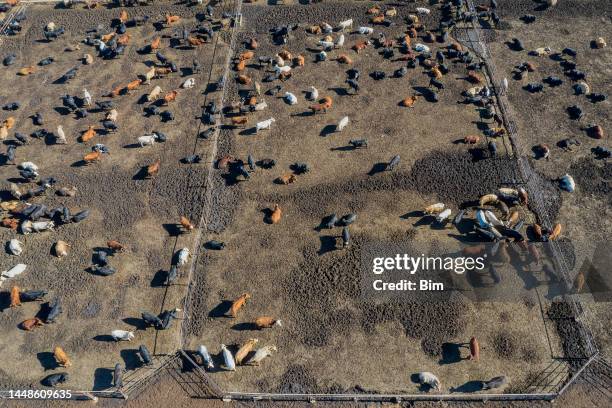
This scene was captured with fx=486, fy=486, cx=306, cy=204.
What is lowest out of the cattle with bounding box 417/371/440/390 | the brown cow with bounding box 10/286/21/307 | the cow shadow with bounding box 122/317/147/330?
the cattle with bounding box 417/371/440/390

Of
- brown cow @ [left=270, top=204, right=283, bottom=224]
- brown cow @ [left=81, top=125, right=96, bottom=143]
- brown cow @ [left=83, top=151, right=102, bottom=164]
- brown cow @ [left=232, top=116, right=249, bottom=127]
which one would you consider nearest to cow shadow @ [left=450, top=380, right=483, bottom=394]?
brown cow @ [left=270, top=204, right=283, bottom=224]

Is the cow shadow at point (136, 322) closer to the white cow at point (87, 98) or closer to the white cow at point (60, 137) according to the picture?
the white cow at point (60, 137)

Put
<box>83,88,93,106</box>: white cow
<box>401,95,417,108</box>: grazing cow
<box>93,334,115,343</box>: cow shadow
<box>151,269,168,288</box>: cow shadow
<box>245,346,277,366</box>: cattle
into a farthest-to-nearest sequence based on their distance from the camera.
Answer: <box>83,88,93,106</box>: white cow → <box>401,95,417,108</box>: grazing cow → <box>151,269,168,288</box>: cow shadow → <box>93,334,115,343</box>: cow shadow → <box>245,346,277,366</box>: cattle

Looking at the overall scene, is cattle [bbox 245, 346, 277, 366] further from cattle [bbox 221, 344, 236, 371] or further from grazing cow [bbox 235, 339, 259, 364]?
cattle [bbox 221, 344, 236, 371]

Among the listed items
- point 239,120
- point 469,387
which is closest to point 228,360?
point 469,387

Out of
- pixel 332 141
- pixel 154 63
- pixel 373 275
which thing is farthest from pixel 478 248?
pixel 154 63

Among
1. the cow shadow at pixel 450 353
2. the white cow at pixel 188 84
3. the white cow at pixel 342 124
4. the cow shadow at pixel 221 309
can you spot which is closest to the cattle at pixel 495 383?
the cow shadow at pixel 450 353

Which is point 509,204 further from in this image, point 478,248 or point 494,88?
point 494,88

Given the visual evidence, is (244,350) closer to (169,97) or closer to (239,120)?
(239,120)
